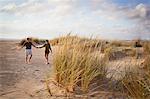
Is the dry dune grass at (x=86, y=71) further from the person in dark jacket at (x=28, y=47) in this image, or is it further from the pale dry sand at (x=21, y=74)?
the person in dark jacket at (x=28, y=47)

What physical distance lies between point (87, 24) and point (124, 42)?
1.15 ft

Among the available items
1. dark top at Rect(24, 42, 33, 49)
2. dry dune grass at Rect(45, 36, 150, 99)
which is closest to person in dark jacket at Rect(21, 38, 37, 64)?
dark top at Rect(24, 42, 33, 49)

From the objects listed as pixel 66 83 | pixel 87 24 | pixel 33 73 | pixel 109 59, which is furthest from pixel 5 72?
pixel 109 59

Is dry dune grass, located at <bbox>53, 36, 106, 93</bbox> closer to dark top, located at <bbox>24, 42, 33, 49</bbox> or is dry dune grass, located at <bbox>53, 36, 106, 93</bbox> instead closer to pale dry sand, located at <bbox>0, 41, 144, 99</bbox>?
pale dry sand, located at <bbox>0, 41, 144, 99</bbox>

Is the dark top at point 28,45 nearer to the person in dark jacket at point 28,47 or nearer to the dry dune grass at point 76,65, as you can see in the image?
the person in dark jacket at point 28,47

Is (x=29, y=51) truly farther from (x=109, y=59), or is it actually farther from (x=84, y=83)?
(x=109, y=59)

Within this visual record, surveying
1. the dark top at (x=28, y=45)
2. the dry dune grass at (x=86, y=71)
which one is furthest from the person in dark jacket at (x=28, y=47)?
the dry dune grass at (x=86, y=71)

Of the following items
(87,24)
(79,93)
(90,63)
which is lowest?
(79,93)

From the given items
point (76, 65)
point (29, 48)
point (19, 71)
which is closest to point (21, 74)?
point (19, 71)

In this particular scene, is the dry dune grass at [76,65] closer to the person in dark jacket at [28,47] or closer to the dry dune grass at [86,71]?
the dry dune grass at [86,71]

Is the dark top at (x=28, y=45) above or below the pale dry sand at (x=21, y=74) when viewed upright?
above

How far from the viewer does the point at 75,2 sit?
8.20 ft

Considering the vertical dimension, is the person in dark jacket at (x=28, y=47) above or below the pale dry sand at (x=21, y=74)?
above

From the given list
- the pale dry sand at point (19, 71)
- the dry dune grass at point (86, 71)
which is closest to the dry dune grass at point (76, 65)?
the dry dune grass at point (86, 71)
